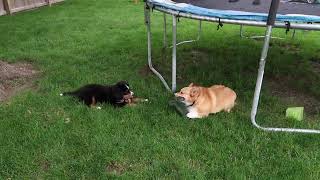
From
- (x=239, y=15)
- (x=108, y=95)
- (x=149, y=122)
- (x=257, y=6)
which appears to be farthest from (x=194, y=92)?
(x=257, y=6)

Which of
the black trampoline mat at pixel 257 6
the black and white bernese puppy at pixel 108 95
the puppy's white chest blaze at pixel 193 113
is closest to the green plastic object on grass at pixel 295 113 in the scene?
the puppy's white chest blaze at pixel 193 113

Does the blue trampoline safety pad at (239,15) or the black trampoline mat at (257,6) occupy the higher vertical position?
the blue trampoline safety pad at (239,15)

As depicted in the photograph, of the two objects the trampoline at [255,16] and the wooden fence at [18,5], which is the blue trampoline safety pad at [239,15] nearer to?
the trampoline at [255,16]

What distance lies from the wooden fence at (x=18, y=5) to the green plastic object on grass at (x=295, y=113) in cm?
699

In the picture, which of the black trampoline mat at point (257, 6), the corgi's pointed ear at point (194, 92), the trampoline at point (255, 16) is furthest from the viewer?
the black trampoline mat at point (257, 6)

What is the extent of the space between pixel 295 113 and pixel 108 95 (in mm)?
1580

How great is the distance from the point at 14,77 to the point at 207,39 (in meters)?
2.88

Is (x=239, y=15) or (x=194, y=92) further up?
(x=239, y=15)

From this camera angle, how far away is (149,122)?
347 centimetres

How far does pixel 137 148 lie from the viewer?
307cm

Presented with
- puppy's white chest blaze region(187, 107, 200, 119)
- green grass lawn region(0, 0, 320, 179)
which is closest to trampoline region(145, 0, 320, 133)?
green grass lawn region(0, 0, 320, 179)

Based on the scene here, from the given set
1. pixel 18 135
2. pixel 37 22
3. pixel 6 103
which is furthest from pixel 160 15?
pixel 18 135

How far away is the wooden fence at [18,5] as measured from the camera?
351 inches

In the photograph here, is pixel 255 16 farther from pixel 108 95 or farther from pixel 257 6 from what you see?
pixel 257 6
